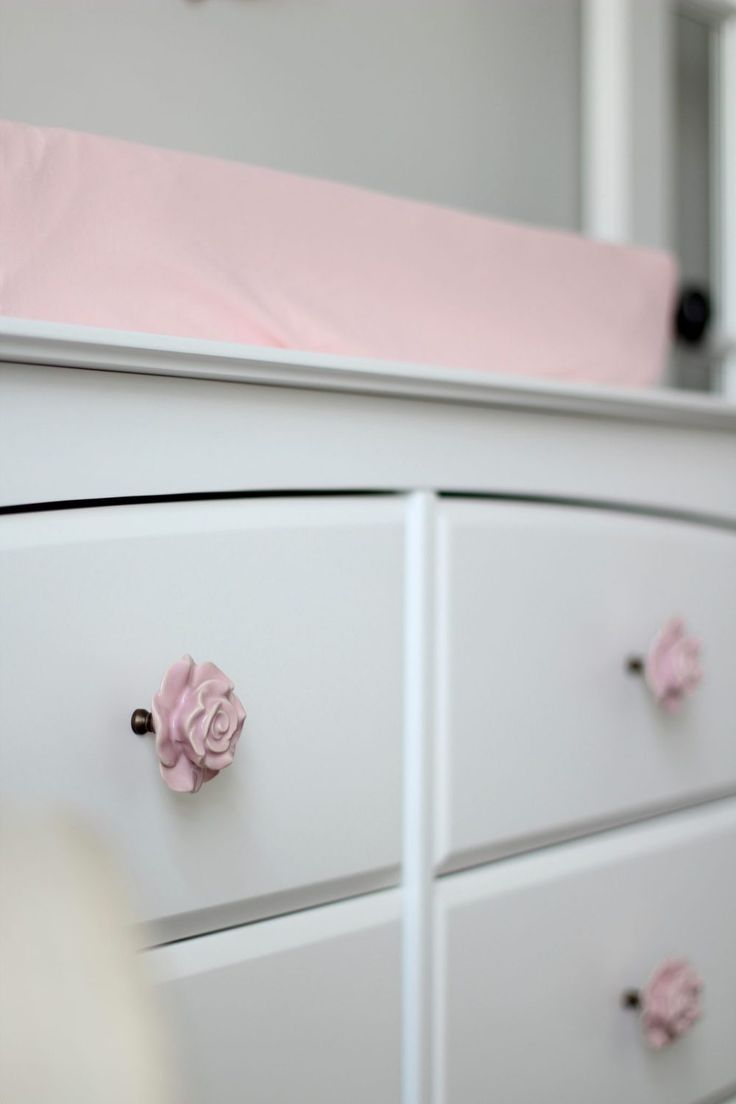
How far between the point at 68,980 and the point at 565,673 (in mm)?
584

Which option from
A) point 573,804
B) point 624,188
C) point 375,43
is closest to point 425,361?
point 573,804

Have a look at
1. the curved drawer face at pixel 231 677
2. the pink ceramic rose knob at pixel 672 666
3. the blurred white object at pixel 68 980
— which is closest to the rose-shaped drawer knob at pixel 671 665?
the pink ceramic rose knob at pixel 672 666

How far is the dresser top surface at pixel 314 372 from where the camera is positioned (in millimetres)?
500

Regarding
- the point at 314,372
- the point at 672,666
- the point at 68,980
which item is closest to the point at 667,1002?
the point at 672,666

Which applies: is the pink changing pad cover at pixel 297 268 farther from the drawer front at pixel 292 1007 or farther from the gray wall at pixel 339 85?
the drawer front at pixel 292 1007

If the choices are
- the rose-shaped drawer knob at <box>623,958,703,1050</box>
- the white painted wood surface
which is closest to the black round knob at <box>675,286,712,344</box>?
the white painted wood surface

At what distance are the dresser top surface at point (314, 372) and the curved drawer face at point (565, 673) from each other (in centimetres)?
8

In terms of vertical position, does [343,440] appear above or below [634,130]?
below

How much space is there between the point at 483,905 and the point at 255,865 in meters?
0.19

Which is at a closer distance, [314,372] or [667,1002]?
[314,372]

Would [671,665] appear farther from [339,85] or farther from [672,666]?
[339,85]

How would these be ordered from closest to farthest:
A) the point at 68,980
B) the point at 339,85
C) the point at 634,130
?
the point at 68,980 < the point at 339,85 < the point at 634,130

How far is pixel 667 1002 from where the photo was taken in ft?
2.55

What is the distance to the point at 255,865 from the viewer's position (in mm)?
591
